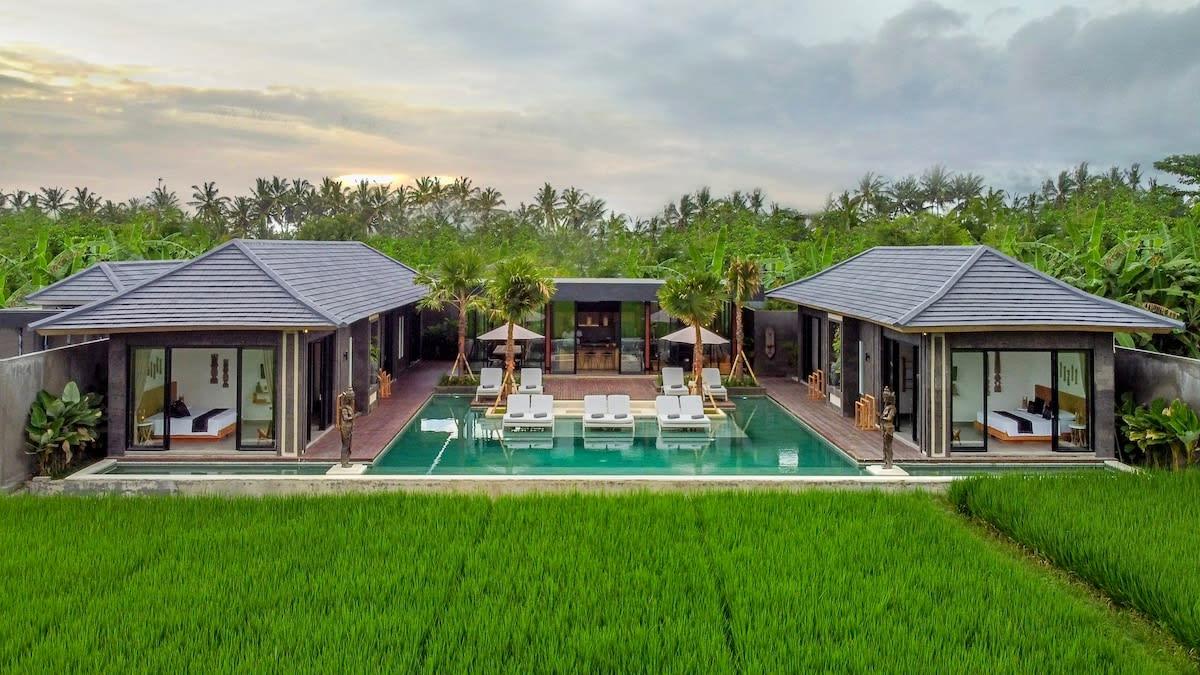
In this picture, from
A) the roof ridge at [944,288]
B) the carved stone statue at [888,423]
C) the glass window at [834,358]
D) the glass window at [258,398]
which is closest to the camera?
the carved stone statue at [888,423]

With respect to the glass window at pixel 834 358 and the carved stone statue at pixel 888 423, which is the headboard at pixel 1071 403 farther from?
the glass window at pixel 834 358

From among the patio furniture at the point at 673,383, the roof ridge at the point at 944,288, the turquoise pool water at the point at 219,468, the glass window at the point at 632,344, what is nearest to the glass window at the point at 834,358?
the patio furniture at the point at 673,383

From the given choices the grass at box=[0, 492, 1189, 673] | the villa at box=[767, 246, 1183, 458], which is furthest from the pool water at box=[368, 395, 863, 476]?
the grass at box=[0, 492, 1189, 673]

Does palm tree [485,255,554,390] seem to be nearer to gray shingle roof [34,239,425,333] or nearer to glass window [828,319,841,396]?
gray shingle roof [34,239,425,333]

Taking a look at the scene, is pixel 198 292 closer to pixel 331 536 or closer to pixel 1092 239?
pixel 331 536

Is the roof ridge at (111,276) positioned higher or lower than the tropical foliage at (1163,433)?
higher

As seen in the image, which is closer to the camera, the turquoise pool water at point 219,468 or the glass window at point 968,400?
the turquoise pool water at point 219,468

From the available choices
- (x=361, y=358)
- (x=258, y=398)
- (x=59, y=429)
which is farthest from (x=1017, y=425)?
(x=59, y=429)
